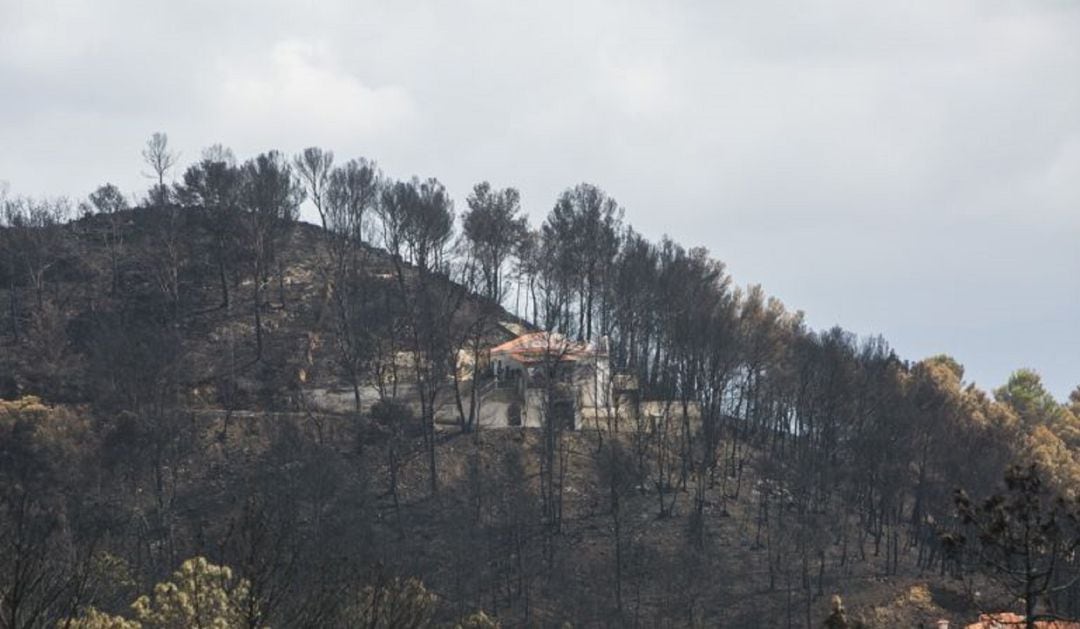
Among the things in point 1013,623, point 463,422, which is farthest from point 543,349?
point 1013,623

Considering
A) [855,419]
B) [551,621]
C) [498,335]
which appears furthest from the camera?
[498,335]

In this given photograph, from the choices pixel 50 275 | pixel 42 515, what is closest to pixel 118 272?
pixel 50 275

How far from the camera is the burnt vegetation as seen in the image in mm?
52031

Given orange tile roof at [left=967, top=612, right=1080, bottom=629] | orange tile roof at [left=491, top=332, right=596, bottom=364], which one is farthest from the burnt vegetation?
orange tile roof at [left=967, top=612, right=1080, bottom=629]

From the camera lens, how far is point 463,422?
66.4m

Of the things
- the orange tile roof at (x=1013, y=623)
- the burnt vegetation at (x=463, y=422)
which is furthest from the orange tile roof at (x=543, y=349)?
the orange tile roof at (x=1013, y=623)

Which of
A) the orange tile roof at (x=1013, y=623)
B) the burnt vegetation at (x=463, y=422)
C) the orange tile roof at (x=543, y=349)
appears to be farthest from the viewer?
the orange tile roof at (x=543, y=349)

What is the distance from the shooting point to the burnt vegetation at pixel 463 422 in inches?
2048

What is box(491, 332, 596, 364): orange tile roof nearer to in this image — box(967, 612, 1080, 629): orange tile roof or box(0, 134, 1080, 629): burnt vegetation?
box(0, 134, 1080, 629): burnt vegetation

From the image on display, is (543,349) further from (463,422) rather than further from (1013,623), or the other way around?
(1013,623)

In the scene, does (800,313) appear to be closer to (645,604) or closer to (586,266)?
(586,266)

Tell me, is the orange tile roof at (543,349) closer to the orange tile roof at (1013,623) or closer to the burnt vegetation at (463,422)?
the burnt vegetation at (463,422)

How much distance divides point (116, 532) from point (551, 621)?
19.1 meters

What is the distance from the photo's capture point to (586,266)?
252ft
